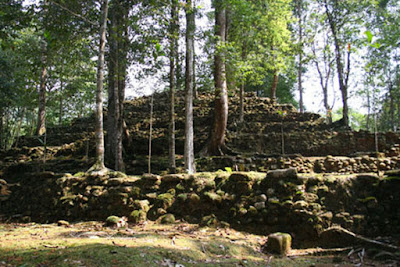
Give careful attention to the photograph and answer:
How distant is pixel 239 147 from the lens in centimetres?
1241

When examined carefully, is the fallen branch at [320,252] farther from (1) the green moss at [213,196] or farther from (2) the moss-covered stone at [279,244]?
(1) the green moss at [213,196]

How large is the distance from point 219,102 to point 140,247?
8111mm

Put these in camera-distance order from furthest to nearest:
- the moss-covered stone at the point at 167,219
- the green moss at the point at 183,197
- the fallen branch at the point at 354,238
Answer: the green moss at the point at 183,197 → the moss-covered stone at the point at 167,219 → the fallen branch at the point at 354,238

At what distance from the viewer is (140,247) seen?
3453 millimetres

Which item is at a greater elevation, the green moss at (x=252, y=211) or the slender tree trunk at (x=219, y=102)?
the slender tree trunk at (x=219, y=102)

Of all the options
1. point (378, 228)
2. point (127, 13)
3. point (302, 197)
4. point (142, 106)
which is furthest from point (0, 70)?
point (378, 228)

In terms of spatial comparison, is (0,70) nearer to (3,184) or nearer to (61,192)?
(3,184)

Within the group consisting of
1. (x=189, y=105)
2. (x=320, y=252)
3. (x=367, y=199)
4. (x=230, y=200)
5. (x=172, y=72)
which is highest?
→ (x=172, y=72)

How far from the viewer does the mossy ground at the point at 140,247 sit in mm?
2977

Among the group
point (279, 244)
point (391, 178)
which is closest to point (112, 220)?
point (279, 244)

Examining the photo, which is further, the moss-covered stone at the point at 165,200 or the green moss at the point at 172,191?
the green moss at the point at 172,191

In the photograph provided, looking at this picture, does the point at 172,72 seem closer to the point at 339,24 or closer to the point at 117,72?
the point at 117,72

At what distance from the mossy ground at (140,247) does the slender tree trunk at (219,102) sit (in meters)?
6.43

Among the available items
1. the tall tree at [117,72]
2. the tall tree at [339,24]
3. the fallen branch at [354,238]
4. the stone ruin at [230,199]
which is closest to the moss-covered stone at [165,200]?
the stone ruin at [230,199]
